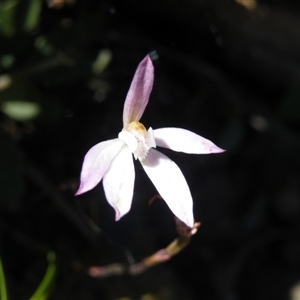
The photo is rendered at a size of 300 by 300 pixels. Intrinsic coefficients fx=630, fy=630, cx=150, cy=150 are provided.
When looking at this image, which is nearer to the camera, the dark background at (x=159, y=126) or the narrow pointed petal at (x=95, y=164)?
the narrow pointed petal at (x=95, y=164)

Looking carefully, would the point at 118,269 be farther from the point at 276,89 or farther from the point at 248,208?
the point at 276,89

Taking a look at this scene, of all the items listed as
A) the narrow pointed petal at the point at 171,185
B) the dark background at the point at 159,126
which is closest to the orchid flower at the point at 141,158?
the narrow pointed petal at the point at 171,185

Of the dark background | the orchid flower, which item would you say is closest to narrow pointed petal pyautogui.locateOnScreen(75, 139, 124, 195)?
the orchid flower

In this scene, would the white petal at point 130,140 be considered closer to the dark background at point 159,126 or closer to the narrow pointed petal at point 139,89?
the narrow pointed petal at point 139,89

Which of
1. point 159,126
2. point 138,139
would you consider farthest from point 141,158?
point 159,126

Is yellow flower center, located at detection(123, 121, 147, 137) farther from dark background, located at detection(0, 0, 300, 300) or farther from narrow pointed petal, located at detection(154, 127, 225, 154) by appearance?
dark background, located at detection(0, 0, 300, 300)

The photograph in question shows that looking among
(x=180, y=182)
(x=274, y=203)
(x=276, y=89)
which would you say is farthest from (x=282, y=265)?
(x=180, y=182)
